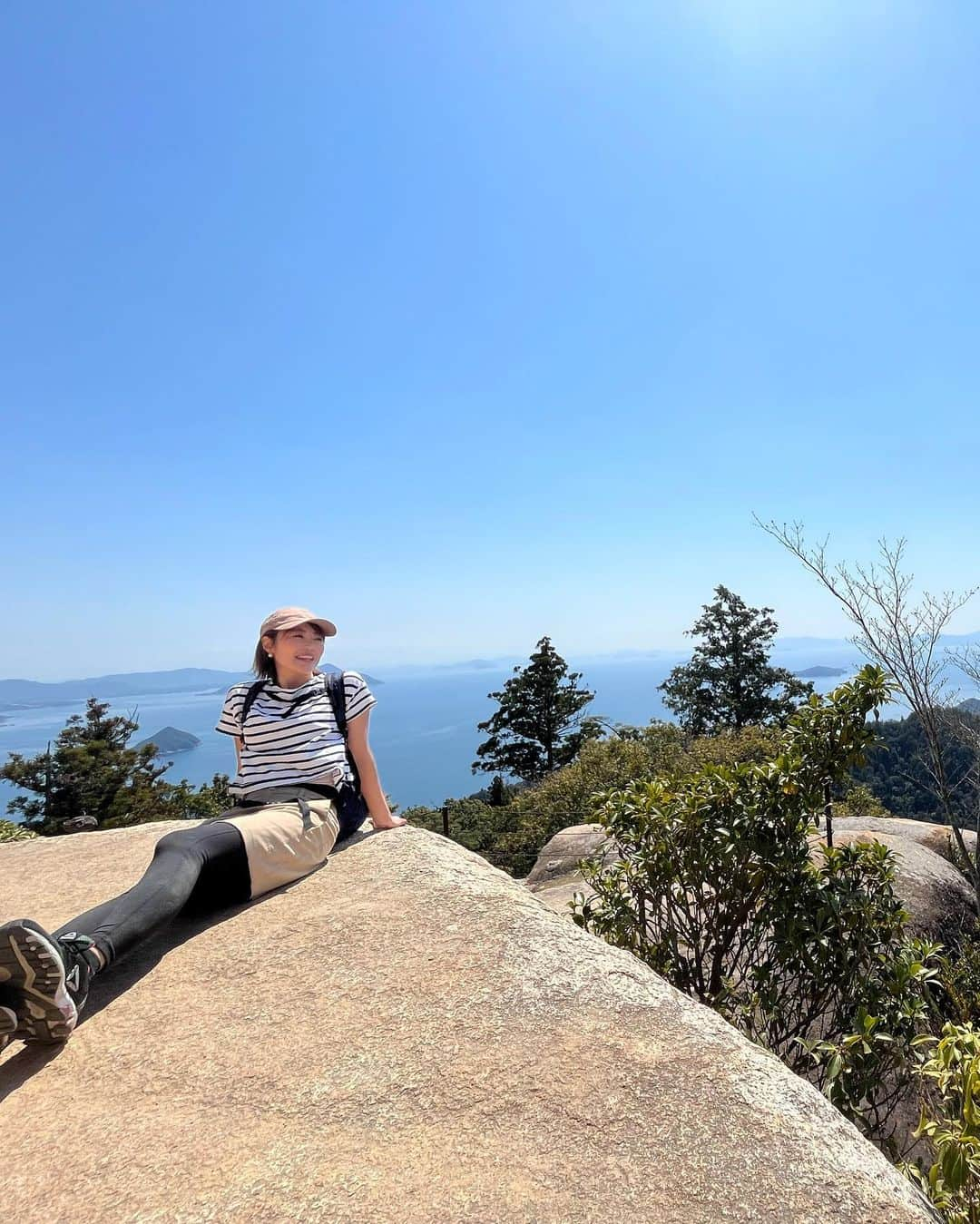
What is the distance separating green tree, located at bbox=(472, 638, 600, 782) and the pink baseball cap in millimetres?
30662

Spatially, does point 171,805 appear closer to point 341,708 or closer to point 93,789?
point 93,789

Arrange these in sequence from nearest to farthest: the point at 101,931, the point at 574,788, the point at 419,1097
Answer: the point at 419,1097 < the point at 101,931 < the point at 574,788

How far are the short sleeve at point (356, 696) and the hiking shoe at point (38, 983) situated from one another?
1.58 meters

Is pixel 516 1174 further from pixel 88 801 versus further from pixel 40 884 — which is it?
pixel 88 801

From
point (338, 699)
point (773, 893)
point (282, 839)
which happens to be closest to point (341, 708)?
point (338, 699)

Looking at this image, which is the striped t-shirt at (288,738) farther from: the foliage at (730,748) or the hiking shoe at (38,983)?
the foliage at (730,748)

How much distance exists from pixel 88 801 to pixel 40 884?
83.2 ft

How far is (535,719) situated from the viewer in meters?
34.3

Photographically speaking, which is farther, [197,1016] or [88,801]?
[88,801]

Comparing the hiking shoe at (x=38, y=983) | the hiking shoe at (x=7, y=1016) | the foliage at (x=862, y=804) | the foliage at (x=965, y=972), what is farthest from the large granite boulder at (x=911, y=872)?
the foliage at (x=862, y=804)

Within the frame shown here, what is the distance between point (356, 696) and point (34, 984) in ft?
5.91

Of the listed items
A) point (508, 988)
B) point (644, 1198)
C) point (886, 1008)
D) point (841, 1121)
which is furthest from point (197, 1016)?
point (886, 1008)

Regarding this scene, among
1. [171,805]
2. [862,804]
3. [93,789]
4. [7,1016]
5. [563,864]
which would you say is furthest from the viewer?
[93,789]

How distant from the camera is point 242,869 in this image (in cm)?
264
